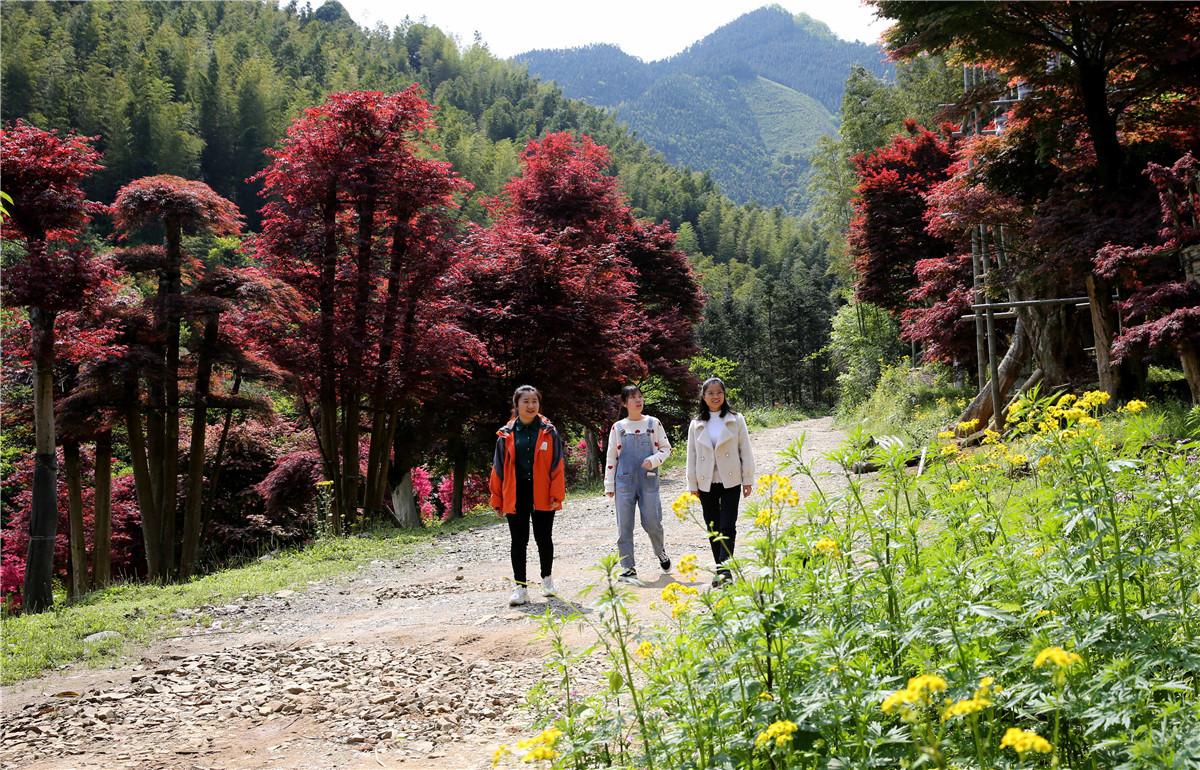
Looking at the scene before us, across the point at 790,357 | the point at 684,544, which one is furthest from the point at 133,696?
the point at 790,357

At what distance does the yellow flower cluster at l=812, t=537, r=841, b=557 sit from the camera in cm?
249

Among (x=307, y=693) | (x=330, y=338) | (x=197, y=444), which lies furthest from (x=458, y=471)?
(x=307, y=693)

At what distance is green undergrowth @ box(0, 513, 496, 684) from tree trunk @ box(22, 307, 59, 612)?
0.27 meters

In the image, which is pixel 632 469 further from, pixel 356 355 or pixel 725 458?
pixel 356 355

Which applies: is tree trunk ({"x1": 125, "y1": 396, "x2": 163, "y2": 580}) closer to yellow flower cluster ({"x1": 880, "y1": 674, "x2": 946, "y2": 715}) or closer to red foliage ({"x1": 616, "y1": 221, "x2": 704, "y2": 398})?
yellow flower cluster ({"x1": 880, "y1": 674, "x2": 946, "y2": 715})

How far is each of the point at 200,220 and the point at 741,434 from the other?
8517 millimetres

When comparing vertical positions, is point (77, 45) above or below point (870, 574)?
above

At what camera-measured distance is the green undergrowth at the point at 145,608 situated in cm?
549

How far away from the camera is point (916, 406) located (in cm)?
1775

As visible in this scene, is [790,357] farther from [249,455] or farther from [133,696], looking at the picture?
[133,696]

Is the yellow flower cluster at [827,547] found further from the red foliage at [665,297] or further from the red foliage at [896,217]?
the red foliage at [896,217]

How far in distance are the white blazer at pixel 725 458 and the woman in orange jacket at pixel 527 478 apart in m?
A: 1.02

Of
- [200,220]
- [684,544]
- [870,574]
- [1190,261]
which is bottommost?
[684,544]

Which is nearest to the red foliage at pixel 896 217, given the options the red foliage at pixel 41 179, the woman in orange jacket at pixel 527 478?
the woman in orange jacket at pixel 527 478
